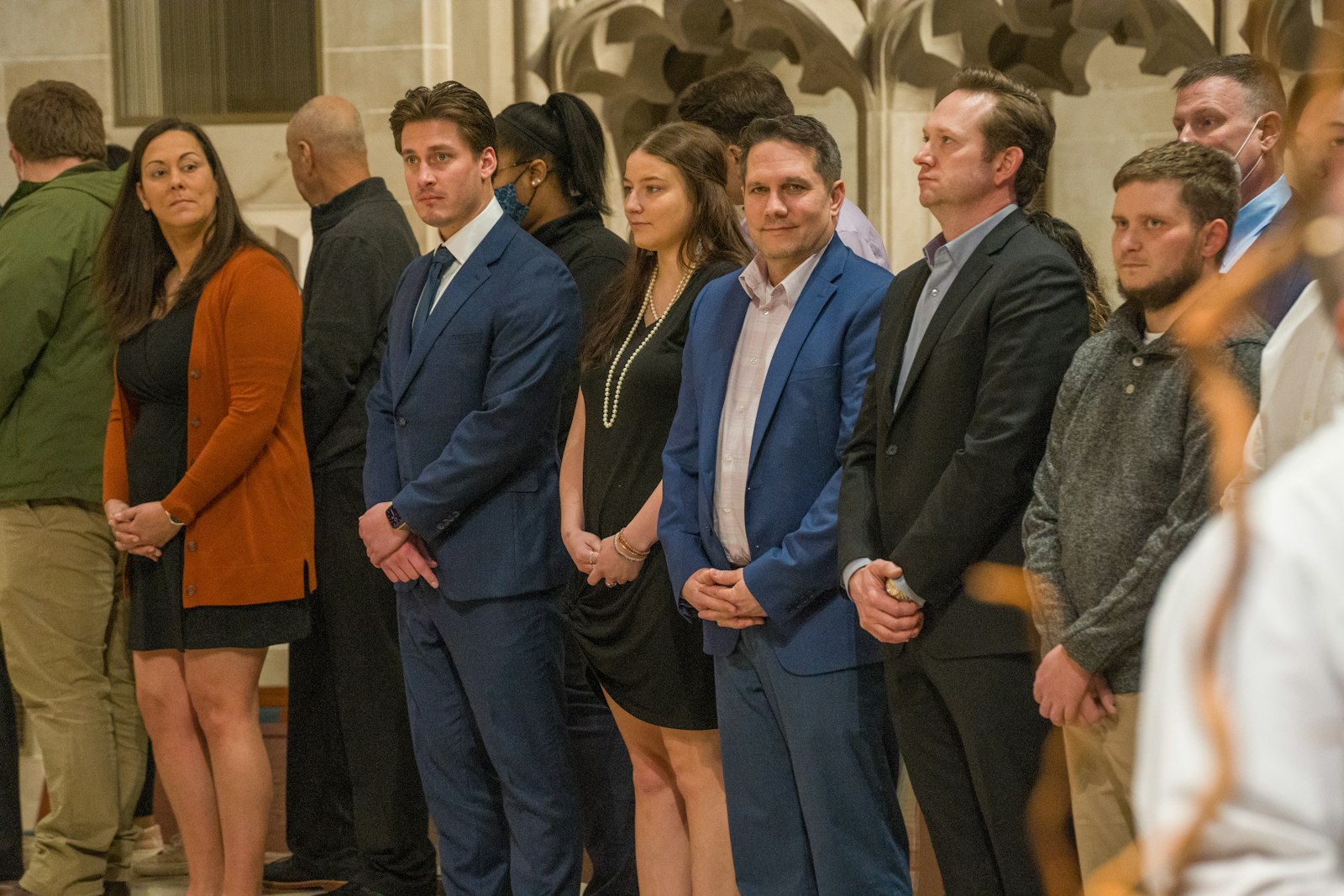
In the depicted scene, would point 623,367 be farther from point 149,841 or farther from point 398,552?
point 149,841

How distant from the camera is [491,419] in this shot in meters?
3.22

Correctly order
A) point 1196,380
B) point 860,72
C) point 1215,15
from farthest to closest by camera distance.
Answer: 1. point 860,72
2. point 1215,15
3. point 1196,380

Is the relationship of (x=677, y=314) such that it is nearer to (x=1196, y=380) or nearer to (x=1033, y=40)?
(x=1196, y=380)

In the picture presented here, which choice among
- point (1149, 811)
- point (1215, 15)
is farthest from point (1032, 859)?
point (1215, 15)

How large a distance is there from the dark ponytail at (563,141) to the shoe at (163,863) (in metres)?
1.94

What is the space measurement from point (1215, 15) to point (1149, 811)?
4.20 m

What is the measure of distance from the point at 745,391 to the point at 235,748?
1.49m

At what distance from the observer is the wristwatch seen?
10.8ft

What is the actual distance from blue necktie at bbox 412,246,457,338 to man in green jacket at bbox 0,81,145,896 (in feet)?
3.28

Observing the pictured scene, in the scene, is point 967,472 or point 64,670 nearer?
point 967,472

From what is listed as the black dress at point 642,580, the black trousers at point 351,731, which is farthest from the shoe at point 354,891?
the black dress at point 642,580

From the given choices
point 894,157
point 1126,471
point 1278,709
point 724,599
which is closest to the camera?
point 1278,709

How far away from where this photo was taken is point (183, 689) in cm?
363

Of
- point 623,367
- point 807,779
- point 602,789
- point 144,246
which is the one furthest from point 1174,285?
point 144,246
